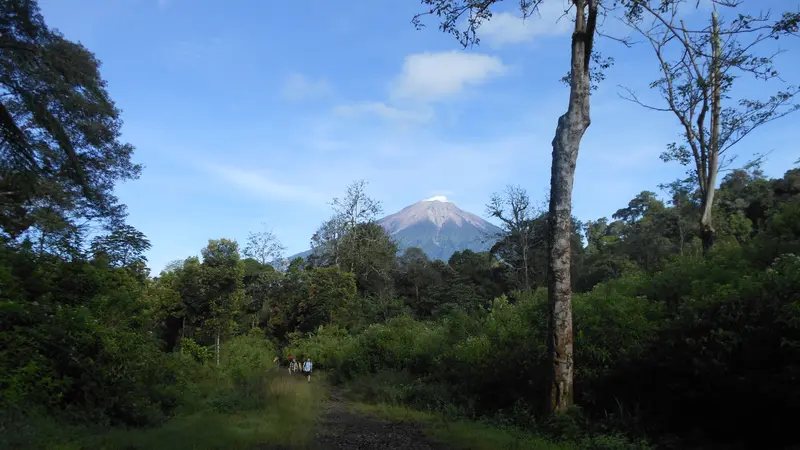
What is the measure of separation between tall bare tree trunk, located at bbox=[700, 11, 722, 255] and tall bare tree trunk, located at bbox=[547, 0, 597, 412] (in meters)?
7.77

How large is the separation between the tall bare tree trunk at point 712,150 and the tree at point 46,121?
61.4ft

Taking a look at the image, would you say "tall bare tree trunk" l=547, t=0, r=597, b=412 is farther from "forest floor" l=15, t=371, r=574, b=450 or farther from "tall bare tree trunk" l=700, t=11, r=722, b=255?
"tall bare tree trunk" l=700, t=11, r=722, b=255

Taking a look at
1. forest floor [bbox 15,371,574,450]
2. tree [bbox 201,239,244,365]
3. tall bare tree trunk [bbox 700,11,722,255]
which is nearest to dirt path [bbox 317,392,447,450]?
forest floor [bbox 15,371,574,450]

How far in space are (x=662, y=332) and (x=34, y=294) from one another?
38.5 ft

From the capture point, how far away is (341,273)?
32.7m

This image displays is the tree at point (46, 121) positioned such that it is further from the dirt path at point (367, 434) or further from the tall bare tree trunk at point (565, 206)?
the tall bare tree trunk at point (565, 206)

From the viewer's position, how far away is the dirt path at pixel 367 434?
810cm

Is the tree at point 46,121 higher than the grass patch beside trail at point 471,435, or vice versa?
the tree at point 46,121

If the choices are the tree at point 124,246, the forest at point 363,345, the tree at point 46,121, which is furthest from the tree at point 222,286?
the tree at point 124,246

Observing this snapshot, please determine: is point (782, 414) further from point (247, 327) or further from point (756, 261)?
point (247, 327)

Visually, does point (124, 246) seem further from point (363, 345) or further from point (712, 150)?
point (712, 150)

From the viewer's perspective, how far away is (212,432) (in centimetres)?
812

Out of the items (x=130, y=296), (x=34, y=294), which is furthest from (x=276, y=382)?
(x=34, y=294)

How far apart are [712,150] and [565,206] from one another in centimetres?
1050
